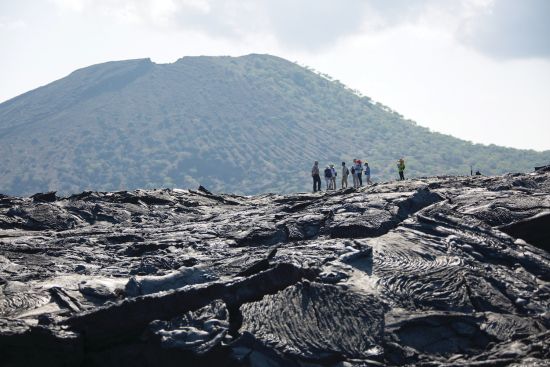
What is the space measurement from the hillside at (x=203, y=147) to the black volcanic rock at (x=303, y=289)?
4627 inches

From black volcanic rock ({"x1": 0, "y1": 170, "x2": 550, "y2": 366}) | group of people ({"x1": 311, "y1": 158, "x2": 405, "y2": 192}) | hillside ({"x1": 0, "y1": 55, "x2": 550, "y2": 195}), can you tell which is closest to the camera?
black volcanic rock ({"x1": 0, "y1": 170, "x2": 550, "y2": 366})

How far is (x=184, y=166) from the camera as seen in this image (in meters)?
160

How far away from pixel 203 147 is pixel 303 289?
159 m

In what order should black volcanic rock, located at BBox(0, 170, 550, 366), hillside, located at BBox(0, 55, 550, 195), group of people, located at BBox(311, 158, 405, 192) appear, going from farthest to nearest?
hillside, located at BBox(0, 55, 550, 195) → group of people, located at BBox(311, 158, 405, 192) → black volcanic rock, located at BBox(0, 170, 550, 366)

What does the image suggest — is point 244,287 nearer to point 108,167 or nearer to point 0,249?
point 0,249

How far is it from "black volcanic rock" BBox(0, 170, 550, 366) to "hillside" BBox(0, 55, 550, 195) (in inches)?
4627

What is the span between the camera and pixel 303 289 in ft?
40.9

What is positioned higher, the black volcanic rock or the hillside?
the hillside

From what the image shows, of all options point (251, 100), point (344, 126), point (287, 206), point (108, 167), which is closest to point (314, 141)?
point (344, 126)

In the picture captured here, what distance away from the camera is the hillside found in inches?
6014

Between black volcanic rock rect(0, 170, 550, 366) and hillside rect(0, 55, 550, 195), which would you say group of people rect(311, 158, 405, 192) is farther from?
hillside rect(0, 55, 550, 195)

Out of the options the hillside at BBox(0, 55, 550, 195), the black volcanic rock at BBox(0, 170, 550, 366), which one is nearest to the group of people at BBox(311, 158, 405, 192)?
the black volcanic rock at BBox(0, 170, 550, 366)

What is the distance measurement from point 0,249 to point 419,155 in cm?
16455

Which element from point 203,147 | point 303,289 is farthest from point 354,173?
point 203,147
